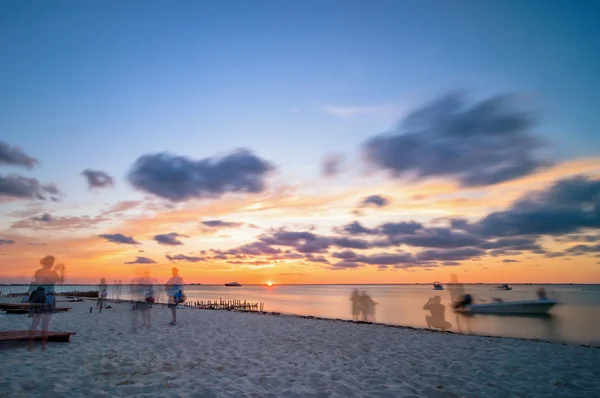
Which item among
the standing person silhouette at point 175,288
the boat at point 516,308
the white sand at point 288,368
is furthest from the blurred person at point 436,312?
the standing person silhouette at point 175,288

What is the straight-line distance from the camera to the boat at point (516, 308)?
35750mm

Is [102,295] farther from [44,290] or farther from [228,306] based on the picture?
[44,290]

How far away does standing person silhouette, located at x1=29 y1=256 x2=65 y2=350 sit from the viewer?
9.19 metres

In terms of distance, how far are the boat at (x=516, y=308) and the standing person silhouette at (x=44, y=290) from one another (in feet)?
121

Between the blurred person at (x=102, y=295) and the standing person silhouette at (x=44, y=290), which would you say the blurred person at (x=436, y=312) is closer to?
the standing person silhouette at (x=44, y=290)

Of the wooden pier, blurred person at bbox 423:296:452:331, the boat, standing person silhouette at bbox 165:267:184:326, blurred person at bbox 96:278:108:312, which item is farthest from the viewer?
the wooden pier

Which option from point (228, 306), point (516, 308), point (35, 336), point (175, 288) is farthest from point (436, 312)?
point (228, 306)

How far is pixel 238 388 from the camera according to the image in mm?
6375

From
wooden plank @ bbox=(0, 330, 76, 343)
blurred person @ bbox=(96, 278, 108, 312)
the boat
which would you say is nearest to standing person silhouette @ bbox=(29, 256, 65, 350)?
wooden plank @ bbox=(0, 330, 76, 343)

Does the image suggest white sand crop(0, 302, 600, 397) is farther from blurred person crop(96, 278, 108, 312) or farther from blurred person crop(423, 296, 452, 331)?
blurred person crop(96, 278, 108, 312)

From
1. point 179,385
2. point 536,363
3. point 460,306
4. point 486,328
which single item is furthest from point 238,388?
point 460,306

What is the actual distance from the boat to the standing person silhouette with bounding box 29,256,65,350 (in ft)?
121

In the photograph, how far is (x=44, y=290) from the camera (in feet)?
32.1

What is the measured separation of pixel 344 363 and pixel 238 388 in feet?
12.2
